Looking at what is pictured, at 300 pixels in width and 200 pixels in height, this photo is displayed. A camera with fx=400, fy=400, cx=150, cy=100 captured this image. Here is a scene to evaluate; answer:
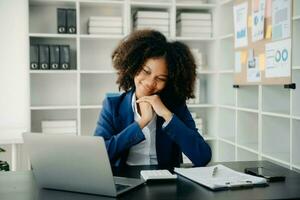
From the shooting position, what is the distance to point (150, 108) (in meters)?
1.85

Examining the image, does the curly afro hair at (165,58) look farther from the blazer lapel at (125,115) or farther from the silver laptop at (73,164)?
the silver laptop at (73,164)

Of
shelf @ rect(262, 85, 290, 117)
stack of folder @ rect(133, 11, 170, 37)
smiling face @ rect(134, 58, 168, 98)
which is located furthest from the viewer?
stack of folder @ rect(133, 11, 170, 37)

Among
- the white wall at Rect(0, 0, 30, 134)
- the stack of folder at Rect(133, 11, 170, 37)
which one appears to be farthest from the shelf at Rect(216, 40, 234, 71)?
the white wall at Rect(0, 0, 30, 134)

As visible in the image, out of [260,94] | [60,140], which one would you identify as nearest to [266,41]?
[260,94]

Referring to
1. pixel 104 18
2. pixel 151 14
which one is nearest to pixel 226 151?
pixel 151 14

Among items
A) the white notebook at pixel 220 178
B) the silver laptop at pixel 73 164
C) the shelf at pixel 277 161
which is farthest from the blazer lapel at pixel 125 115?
the shelf at pixel 277 161

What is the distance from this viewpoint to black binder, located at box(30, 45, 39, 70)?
365 centimetres

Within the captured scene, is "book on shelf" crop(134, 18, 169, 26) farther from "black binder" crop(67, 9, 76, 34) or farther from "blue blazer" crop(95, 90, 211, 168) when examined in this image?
"blue blazer" crop(95, 90, 211, 168)

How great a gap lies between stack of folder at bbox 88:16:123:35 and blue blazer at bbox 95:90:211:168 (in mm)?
1953

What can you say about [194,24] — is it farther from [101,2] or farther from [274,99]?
[274,99]

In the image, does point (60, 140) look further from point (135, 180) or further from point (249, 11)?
point (249, 11)

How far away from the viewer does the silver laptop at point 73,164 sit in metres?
1.13

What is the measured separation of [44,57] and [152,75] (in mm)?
2140

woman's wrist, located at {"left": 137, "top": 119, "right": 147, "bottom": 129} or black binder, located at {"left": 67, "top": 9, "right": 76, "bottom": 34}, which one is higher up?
black binder, located at {"left": 67, "top": 9, "right": 76, "bottom": 34}
